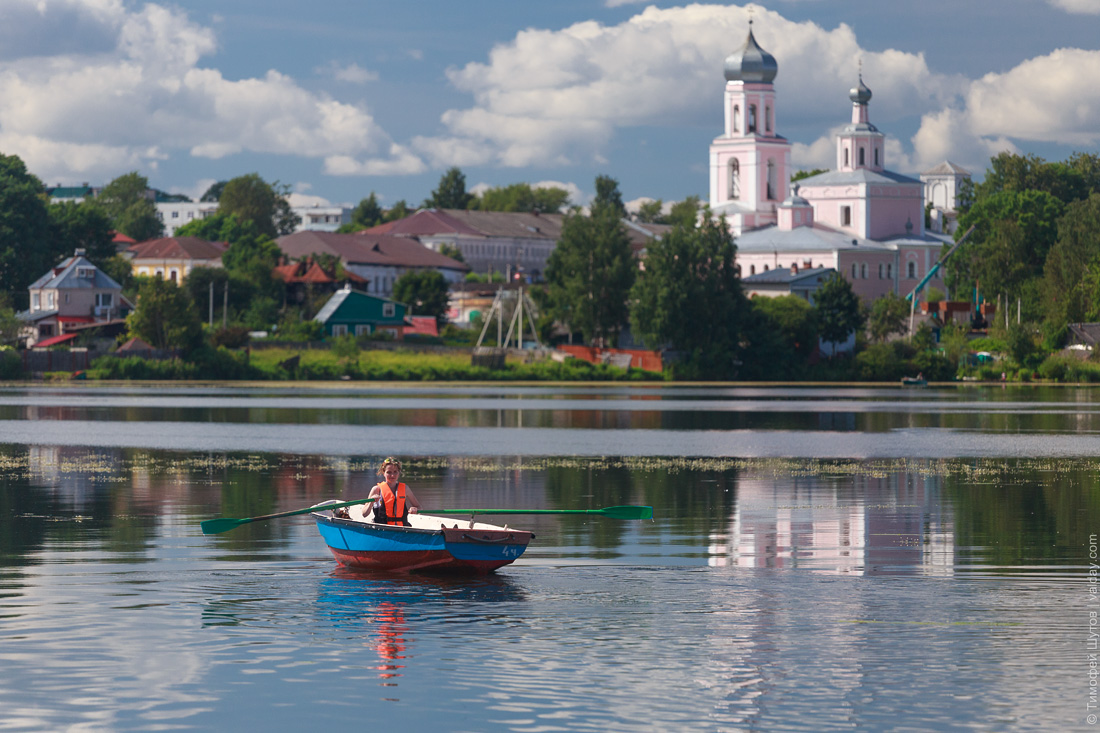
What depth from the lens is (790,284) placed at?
131m

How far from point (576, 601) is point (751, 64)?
457ft

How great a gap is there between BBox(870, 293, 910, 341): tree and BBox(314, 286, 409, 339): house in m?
38.5

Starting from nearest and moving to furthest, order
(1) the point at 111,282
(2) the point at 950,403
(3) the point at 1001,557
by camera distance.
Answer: (3) the point at 1001,557 < (2) the point at 950,403 < (1) the point at 111,282

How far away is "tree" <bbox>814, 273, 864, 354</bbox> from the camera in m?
116

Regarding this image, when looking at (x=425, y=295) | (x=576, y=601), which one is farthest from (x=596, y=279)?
(x=576, y=601)

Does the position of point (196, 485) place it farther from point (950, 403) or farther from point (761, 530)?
point (950, 403)

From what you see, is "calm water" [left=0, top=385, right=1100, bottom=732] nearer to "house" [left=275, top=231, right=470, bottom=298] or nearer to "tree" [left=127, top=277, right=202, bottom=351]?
"tree" [left=127, top=277, right=202, bottom=351]

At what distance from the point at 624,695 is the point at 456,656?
2.47 meters

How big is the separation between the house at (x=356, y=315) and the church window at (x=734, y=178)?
49.3 m

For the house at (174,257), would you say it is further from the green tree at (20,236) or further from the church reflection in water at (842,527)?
the church reflection in water at (842,527)

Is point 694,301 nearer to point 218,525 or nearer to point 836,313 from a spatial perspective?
point 836,313

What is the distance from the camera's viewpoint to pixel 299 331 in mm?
117625

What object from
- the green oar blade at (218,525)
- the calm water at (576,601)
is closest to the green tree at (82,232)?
the calm water at (576,601)

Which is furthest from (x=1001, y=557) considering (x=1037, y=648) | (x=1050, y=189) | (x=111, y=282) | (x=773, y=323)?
(x=1050, y=189)
